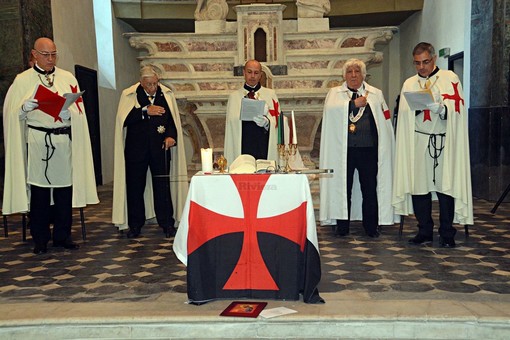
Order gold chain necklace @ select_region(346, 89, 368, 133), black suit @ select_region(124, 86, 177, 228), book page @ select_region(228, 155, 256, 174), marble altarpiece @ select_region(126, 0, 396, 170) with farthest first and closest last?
marble altarpiece @ select_region(126, 0, 396, 170), black suit @ select_region(124, 86, 177, 228), gold chain necklace @ select_region(346, 89, 368, 133), book page @ select_region(228, 155, 256, 174)

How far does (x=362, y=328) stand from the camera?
326 centimetres

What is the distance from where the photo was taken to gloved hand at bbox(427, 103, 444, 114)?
195 inches

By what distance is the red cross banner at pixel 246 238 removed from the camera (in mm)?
3537

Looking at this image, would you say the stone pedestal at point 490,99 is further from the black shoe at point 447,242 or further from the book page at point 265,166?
the book page at point 265,166

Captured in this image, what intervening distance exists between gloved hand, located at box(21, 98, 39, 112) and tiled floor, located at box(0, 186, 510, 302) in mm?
1350

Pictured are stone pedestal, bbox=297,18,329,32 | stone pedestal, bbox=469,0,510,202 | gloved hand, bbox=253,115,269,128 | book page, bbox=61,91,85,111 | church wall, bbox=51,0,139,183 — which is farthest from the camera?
stone pedestal, bbox=297,18,329,32

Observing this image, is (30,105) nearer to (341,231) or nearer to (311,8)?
(341,231)

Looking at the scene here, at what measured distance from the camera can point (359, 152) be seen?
5746 millimetres

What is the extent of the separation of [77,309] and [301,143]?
649 centimetres

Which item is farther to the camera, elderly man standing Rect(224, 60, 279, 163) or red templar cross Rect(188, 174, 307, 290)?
elderly man standing Rect(224, 60, 279, 163)

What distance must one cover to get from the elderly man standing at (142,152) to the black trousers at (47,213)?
641mm

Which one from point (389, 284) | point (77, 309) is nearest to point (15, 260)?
point (77, 309)

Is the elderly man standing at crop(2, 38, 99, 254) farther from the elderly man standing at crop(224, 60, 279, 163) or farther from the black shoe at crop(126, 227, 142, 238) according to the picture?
the elderly man standing at crop(224, 60, 279, 163)

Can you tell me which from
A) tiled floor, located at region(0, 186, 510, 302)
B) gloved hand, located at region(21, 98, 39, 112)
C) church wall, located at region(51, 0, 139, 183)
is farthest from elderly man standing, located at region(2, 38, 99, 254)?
church wall, located at region(51, 0, 139, 183)
